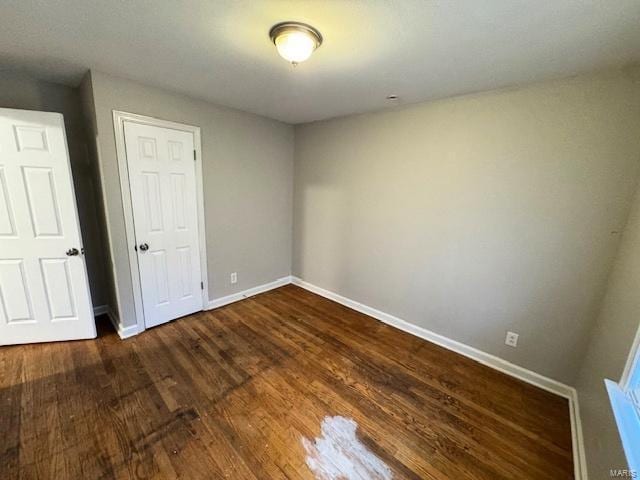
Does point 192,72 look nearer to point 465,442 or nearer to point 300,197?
point 300,197

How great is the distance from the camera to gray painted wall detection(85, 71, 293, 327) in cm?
221

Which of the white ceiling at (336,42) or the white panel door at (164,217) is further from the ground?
the white ceiling at (336,42)

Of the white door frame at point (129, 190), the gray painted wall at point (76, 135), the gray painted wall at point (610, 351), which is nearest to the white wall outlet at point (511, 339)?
the gray painted wall at point (610, 351)

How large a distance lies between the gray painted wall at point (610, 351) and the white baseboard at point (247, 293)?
3265 mm

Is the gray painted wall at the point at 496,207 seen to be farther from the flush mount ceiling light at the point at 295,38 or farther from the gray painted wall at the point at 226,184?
the flush mount ceiling light at the point at 295,38

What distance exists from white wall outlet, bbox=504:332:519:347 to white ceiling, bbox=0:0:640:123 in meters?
1.97

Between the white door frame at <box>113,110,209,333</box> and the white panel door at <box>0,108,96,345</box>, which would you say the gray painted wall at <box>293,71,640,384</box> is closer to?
the white door frame at <box>113,110,209,333</box>

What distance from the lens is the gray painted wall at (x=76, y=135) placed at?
2.14 meters

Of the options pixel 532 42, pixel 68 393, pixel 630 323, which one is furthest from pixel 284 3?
pixel 68 393

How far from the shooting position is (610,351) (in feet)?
4.81

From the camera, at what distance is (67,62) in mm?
1903

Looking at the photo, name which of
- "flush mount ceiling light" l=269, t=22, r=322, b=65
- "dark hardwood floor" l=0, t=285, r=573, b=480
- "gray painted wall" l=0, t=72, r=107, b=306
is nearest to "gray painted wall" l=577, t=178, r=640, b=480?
"dark hardwood floor" l=0, t=285, r=573, b=480

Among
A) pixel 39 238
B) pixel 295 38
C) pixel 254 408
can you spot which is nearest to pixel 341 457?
pixel 254 408

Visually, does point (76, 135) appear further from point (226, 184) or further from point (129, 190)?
point (226, 184)
